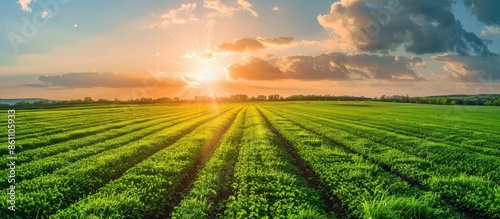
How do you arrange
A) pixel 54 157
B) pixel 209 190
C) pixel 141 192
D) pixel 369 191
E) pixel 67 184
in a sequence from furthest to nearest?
1. pixel 54 157
2. pixel 209 190
3. pixel 67 184
4. pixel 369 191
5. pixel 141 192

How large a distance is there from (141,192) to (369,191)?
10.6 m

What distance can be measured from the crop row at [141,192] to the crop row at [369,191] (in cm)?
816

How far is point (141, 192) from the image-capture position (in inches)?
602

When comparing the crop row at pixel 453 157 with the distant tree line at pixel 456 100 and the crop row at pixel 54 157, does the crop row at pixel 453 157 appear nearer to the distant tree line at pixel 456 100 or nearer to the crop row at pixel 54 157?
the crop row at pixel 54 157

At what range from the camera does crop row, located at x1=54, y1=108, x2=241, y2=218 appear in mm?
12766

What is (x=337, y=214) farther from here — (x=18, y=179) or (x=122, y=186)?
(x=18, y=179)

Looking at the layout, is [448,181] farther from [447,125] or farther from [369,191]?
[447,125]

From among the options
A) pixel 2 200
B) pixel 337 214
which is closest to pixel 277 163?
pixel 337 214

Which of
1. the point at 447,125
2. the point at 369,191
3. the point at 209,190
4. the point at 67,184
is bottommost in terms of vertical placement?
the point at 209,190

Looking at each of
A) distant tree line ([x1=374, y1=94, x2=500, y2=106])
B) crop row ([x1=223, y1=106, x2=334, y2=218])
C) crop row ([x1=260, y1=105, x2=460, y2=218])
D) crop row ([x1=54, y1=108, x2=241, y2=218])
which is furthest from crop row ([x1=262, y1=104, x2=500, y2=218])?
distant tree line ([x1=374, y1=94, x2=500, y2=106])

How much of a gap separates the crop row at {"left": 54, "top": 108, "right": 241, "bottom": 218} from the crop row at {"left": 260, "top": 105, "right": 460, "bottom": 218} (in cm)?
816

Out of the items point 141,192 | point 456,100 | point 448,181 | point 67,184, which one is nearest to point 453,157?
point 448,181

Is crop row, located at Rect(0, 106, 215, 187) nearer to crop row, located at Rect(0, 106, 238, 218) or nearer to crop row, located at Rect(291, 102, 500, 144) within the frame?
crop row, located at Rect(0, 106, 238, 218)

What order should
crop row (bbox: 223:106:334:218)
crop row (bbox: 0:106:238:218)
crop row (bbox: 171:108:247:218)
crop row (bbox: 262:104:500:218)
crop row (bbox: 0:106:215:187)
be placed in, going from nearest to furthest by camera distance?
crop row (bbox: 223:106:334:218) → crop row (bbox: 0:106:238:218) → crop row (bbox: 171:108:247:218) → crop row (bbox: 262:104:500:218) → crop row (bbox: 0:106:215:187)
